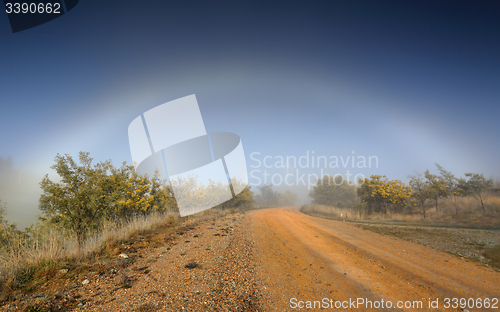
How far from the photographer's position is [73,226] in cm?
803

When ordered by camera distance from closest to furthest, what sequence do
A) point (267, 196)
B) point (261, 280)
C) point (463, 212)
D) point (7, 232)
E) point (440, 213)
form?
1. point (261, 280)
2. point (7, 232)
3. point (463, 212)
4. point (440, 213)
5. point (267, 196)

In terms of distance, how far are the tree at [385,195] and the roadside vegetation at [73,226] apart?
2067 cm

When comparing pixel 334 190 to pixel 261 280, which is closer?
pixel 261 280

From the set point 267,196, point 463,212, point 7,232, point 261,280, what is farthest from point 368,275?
point 267,196

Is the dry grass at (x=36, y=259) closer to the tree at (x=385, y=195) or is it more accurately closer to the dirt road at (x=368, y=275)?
the dirt road at (x=368, y=275)

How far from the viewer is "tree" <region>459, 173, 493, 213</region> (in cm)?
1430

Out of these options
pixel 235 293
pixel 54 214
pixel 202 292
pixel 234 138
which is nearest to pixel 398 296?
pixel 235 293

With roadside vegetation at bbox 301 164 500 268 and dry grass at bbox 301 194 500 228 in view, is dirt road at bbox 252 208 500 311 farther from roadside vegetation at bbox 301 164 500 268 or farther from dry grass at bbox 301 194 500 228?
dry grass at bbox 301 194 500 228

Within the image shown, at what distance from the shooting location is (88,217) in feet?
27.3

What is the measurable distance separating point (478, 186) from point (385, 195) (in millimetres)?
6299

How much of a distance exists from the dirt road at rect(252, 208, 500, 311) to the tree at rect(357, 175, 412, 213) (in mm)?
14533

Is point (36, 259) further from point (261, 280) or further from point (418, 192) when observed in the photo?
point (418, 192)

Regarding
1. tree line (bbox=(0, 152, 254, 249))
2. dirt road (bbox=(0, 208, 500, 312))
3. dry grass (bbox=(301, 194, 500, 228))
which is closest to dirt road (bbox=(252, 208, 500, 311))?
dirt road (bbox=(0, 208, 500, 312))

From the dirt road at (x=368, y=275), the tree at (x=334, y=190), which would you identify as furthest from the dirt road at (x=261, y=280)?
the tree at (x=334, y=190)
